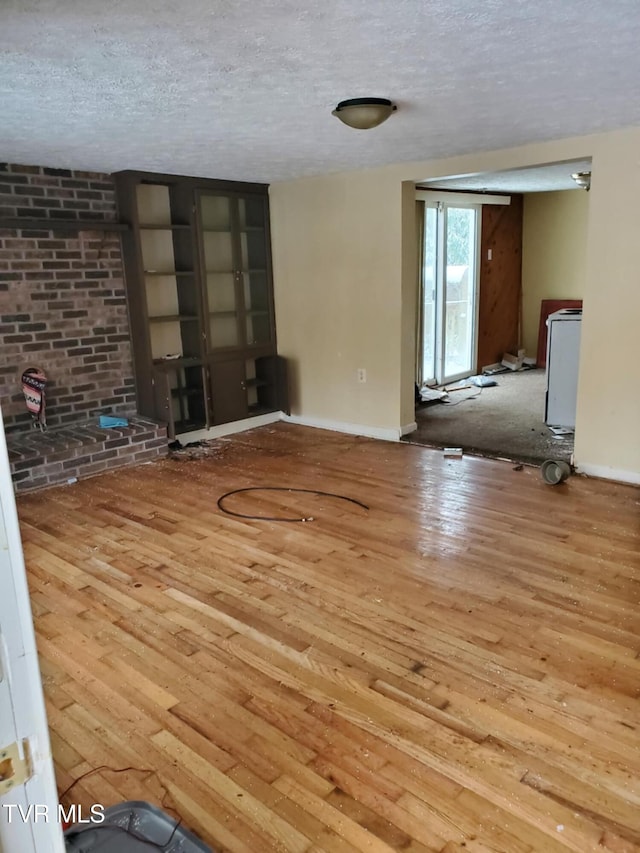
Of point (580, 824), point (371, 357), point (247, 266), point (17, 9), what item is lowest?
point (580, 824)

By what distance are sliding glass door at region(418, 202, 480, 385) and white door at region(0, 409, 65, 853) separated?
6.58 meters

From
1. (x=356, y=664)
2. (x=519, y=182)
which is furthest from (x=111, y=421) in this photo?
(x=519, y=182)

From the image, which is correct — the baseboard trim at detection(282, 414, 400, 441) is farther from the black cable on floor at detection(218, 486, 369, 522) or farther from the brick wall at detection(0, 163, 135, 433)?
the brick wall at detection(0, 163, 135, 433)

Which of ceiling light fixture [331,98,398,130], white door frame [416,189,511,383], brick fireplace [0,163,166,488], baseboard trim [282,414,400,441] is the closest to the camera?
ceiling light fixture [331,98,398,130]

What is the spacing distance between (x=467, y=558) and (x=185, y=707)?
157cm

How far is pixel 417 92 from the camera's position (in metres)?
2.81

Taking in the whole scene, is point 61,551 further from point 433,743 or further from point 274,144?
point 274,144

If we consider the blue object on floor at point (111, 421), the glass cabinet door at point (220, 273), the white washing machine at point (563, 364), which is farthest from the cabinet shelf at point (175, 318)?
the white washing machine at point (563, 364)

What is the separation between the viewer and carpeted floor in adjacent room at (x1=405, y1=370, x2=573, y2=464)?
15.8ft

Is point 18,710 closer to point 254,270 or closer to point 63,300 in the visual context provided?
point 63,300

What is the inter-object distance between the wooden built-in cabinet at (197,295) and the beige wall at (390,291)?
230mm

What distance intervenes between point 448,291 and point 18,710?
285 inches

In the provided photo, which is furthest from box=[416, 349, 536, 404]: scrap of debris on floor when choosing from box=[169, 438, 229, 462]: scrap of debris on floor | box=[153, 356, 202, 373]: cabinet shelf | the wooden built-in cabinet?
box=[153, 356, 202, 373]: cabinet shelf

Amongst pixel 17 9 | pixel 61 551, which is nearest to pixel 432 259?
pixel 61 551
